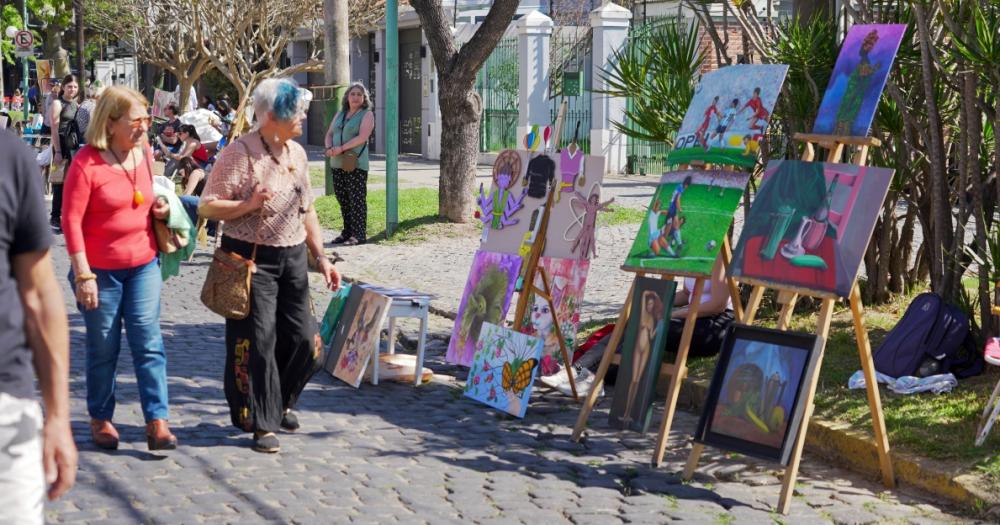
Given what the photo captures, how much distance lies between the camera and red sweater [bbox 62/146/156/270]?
19.9 ft

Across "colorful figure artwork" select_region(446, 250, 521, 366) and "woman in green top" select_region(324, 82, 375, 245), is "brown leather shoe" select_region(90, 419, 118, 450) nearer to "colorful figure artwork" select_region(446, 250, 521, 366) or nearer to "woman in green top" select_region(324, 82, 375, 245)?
"colorful figure artwork" select_region(446, 250, 521, 366)

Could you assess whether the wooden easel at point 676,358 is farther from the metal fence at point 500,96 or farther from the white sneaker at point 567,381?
the metal fence at point 500,96

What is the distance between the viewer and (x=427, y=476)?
6164 mm

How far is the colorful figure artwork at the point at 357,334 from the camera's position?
26.6 feet

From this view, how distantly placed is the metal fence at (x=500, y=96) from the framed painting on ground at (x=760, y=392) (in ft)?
69.9

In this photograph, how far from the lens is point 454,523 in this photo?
215 inches

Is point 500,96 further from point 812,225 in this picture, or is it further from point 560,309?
point 812,225

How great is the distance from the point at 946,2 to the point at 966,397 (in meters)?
2.12

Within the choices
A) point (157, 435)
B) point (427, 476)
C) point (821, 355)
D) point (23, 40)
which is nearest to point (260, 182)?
point (157, 435)

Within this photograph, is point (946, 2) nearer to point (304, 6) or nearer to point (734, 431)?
point (734, 431)

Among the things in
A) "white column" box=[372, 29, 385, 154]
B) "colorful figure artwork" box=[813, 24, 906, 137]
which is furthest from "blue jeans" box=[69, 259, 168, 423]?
"white column" box=[372, 29, 385, 154]

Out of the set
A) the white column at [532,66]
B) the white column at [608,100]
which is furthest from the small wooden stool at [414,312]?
the white column at [532,66]

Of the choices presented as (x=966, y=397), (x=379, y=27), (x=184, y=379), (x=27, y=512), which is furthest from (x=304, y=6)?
(x=27, y=512)

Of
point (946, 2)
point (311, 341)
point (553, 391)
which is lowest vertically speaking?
point (553, 391)
